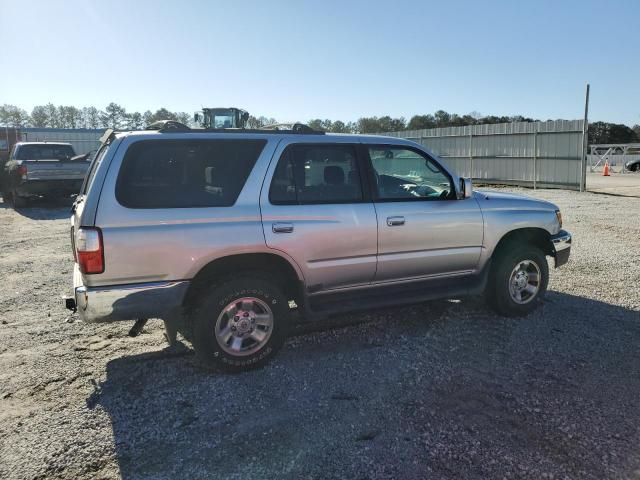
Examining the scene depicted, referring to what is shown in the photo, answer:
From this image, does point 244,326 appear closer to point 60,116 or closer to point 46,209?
point 46,209

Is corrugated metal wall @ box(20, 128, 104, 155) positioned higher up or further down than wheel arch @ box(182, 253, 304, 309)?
higher up

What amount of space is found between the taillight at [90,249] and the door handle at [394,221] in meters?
2.41

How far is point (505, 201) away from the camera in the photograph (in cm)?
543

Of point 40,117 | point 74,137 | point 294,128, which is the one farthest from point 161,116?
point 294,128

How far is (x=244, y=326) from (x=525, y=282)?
311cm

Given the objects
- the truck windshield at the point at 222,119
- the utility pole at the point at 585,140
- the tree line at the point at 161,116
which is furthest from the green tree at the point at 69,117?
the utility pole at the point at 585,140

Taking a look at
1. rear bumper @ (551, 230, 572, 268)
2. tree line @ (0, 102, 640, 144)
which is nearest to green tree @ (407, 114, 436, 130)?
tree line @ (0, 102, 640, 144)

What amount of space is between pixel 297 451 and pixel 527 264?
3.52m

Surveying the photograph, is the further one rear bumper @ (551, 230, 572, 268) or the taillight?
rear bumper @ (551, 230, 572, 268)

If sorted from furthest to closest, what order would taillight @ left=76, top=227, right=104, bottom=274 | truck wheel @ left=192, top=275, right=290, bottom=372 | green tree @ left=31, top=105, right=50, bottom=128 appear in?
1. green tree @ left=31, top=105, right=50, bottom=128
2. truck wheel @ left=192, top=275, right=290, bottom=372
3. taillight @ left=76, top=227, right=104, bottom=274

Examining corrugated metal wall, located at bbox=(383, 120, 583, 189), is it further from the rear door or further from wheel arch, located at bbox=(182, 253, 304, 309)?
wheel arch, located at bbox=(182, 253, 304, 309)

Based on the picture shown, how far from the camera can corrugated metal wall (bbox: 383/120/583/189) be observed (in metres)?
18.6

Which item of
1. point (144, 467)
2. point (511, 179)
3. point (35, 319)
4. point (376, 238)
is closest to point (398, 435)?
point (144, 467)

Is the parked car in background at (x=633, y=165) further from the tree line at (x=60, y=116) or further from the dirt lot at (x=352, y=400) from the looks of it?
the tree line at (x=60, y=116)
